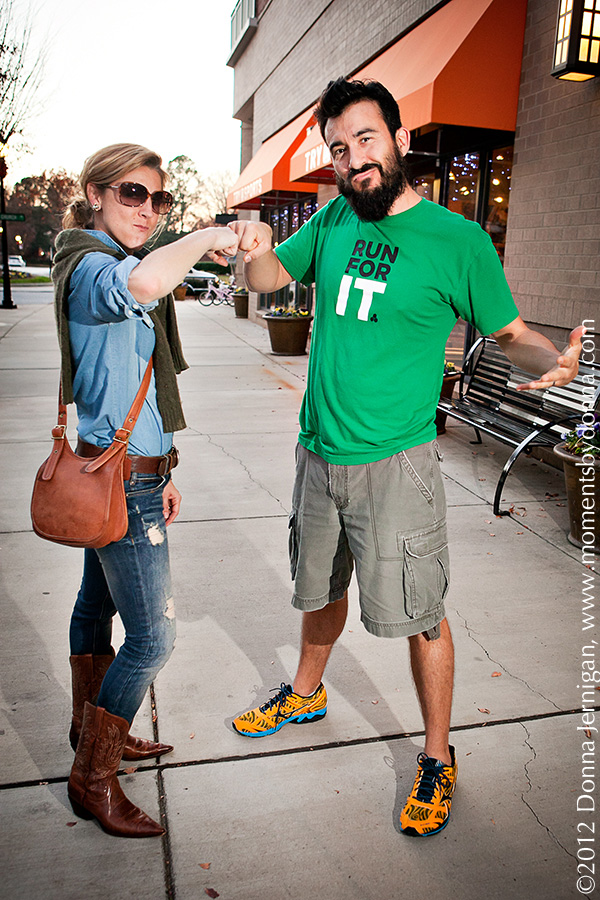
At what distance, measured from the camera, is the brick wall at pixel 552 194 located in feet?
19.2

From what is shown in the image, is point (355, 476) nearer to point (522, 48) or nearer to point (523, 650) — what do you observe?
point (523, 650)

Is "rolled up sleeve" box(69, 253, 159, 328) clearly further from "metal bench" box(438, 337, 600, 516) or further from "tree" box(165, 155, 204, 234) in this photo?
"tree" box(165, 155, 204, 234)

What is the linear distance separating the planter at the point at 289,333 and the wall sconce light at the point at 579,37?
292 inches

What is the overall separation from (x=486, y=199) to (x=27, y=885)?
7963 millimetres

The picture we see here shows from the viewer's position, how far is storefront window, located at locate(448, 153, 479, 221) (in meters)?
8.52

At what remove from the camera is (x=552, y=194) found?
6406mm

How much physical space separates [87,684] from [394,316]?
161 cm

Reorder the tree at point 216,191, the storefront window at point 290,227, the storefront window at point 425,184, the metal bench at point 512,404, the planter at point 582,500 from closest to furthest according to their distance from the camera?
1. the planter at point 582,500
2. the metal bench at point 512,404
3. the storefront window at point 425,184
4. the storefront window at point 290,227
5. the tree at point 216,191

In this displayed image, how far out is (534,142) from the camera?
6.68 meters

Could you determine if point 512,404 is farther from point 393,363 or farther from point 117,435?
point 117,435

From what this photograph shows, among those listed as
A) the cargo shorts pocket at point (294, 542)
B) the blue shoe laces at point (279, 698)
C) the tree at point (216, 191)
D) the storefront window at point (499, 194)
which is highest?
the tree at point (216, 191)

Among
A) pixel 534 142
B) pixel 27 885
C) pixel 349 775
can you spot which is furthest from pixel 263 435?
pixel 27 885

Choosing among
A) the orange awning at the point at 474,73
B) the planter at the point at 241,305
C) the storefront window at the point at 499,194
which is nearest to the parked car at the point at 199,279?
the planter at the point at 241,305

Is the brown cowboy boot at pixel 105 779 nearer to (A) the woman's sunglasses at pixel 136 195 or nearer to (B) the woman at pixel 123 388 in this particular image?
(B) the woman at pixel 123 388
